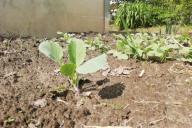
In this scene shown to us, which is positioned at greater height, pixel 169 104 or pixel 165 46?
pixel 165 46

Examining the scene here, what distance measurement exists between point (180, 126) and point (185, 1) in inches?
225

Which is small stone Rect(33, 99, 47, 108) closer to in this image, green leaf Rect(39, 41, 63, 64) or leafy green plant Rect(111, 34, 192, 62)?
green leaf Rect(39, 41, 63, 64)

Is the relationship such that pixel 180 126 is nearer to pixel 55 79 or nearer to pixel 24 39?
pixel 55 79

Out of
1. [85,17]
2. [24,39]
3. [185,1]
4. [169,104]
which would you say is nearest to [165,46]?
[169,104]

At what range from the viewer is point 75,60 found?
306cm

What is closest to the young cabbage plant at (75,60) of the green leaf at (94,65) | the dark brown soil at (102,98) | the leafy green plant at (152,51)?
the green leaf at (94,65)

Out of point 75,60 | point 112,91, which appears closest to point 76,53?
point 75,60

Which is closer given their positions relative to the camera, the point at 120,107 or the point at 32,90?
the point at 120,107

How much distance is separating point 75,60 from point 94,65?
19 centimetres

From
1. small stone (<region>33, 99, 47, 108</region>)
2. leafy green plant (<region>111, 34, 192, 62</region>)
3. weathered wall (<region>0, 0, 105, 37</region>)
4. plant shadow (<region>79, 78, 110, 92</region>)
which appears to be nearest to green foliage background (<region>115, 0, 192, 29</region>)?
weathered wall (<region>0, 0, 105, 37</region>)

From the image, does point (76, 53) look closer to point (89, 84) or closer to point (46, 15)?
point (89, 84)

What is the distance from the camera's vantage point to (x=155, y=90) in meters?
2.99

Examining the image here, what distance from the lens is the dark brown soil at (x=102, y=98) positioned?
2639 mm

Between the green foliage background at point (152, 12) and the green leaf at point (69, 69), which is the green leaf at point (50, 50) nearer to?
the green leaf at point (69, 69)
